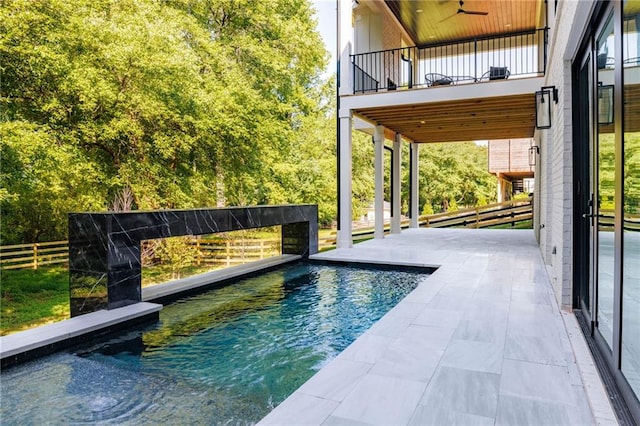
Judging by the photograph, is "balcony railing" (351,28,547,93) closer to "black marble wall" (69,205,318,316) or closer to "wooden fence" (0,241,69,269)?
"black marble wall" (69,205,318,316)

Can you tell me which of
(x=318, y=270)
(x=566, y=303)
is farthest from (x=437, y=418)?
(x=318, y=270)

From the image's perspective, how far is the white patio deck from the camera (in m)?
2.11

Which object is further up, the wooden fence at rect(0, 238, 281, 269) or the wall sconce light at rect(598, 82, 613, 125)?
the wall sconce light at rect(598, 82, 613, 125)

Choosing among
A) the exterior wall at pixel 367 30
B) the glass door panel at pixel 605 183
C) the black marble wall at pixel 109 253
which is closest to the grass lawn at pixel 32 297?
the black marble wall at pixel 109 253

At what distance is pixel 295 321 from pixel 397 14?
9389mm

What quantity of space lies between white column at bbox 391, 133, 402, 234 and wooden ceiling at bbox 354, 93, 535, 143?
0.43 m

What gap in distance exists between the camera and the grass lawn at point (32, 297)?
8656mm

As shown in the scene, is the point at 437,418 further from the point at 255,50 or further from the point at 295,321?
the point at 255,50

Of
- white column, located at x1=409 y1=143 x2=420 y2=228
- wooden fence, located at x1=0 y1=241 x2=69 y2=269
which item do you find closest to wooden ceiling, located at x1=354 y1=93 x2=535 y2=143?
white column, located at x1=409 y1=143 x2=420 y2=228

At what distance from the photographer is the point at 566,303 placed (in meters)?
3.77

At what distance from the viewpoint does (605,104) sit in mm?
2566

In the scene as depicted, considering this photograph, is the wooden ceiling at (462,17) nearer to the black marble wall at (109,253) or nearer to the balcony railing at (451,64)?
the balcony railing at (451,64)

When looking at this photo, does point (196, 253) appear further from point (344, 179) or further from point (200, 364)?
point (200, 364)

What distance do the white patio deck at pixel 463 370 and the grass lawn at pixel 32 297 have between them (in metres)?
8.00
